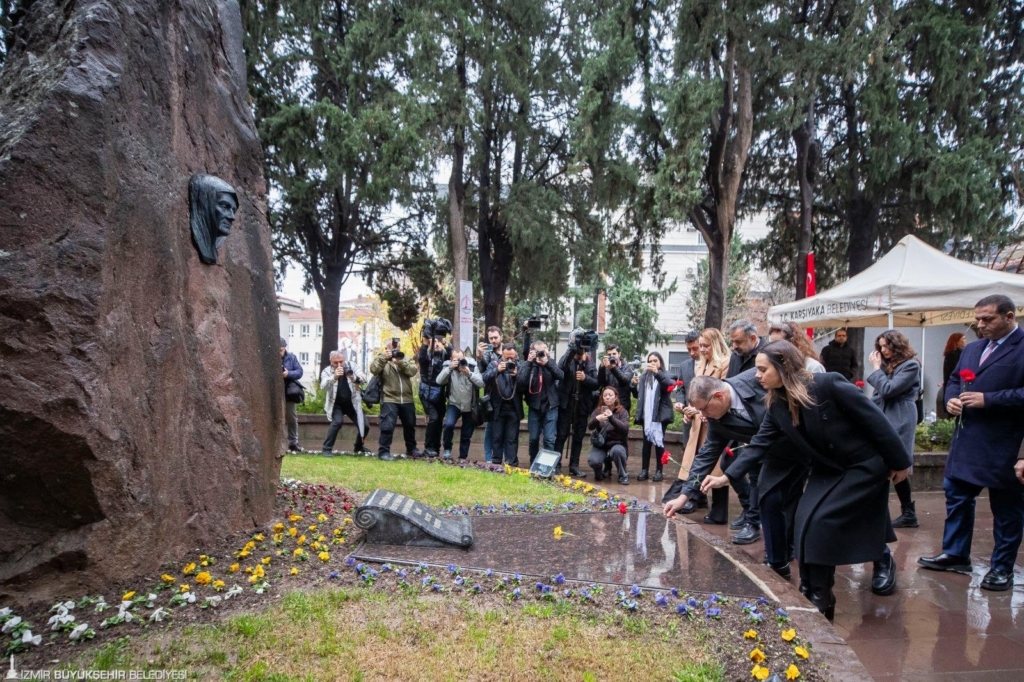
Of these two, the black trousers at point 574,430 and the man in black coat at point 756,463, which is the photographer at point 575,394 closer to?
the black trousers at point 574,430

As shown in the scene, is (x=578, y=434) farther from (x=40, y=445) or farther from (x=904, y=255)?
(x=40, y=445)

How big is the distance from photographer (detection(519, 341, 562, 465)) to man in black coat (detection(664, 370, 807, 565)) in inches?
147

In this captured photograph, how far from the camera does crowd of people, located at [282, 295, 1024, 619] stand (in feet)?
11.7

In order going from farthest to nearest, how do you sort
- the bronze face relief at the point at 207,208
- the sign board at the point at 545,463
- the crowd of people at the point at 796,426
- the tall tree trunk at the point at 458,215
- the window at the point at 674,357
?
the window at the point at 674,357
the tall tree trunk at the point at 458,215
the sign board at the point at 545,463
the bronze face relief at the point at 207,208
the crowd of people at the point at 796,426

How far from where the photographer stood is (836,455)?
3.63 meters

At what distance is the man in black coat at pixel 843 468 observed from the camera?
11.4 feet

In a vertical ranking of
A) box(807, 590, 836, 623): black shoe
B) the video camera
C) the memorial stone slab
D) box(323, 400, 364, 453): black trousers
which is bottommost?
box(807, 590, 836, 623): black shoe

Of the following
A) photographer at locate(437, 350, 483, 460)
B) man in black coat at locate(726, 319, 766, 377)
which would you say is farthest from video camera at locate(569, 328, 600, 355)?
man in black coat at locate(726, 319, 766, 377)

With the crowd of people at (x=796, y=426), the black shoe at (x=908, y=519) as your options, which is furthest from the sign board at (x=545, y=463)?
the black shoe at (x=908, y=519)

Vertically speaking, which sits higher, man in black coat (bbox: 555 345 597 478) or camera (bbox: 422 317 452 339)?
camera (bbox: 422 317 452 339)

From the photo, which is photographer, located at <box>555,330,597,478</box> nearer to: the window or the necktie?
the necktie

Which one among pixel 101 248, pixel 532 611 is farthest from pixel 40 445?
pixel 532 611

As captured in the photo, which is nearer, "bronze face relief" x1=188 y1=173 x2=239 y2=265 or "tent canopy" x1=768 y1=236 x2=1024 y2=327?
"bronze face relief" x1=188 y1=173 x2=239 y2=265

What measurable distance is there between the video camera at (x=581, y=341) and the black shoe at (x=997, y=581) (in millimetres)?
4887
